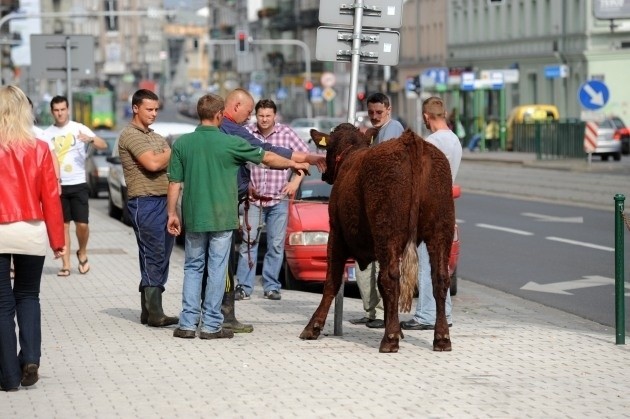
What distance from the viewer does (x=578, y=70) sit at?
69.4m

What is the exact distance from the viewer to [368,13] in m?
13.5

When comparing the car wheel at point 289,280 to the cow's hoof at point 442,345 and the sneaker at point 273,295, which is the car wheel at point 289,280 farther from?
the cow's hoof at point 442,345

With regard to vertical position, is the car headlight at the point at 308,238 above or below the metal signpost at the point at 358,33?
below

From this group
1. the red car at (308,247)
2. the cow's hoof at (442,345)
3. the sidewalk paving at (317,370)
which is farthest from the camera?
the red car at (308,247)

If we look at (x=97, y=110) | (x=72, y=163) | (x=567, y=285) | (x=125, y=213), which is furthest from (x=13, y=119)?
(x=97, y=110)

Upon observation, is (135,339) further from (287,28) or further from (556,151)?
(287,28)

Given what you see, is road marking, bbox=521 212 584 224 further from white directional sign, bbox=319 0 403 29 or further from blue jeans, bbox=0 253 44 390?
blue jeans, bbox=0 253 44 390

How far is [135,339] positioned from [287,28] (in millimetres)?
124911

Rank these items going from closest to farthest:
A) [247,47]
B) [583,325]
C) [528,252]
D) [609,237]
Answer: [583,325] → [528,252] → [609,237] → [247,47]

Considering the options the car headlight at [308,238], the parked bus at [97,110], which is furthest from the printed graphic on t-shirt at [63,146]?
the parked bus at [97,110]

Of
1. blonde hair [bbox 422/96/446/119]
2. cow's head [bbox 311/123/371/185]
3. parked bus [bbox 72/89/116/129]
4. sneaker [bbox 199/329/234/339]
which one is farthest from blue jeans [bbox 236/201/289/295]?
parked bus [bbox 72/89/116/129]

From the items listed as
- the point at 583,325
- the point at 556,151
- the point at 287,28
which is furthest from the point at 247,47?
the point at 583,325

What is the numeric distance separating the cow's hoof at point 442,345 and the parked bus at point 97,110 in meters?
80.8

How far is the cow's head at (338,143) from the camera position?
11.9m
